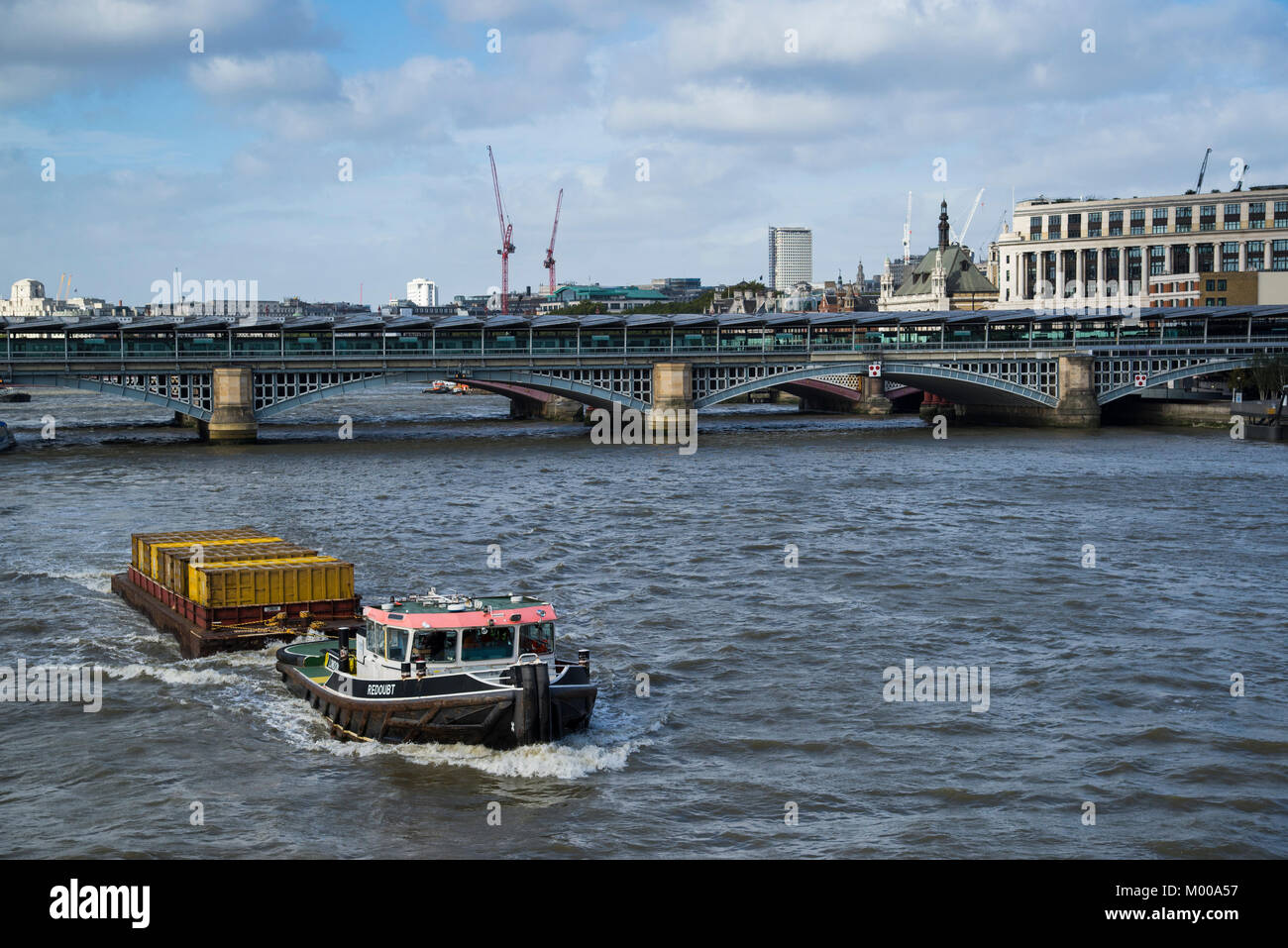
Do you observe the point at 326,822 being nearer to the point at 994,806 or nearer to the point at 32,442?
the point at 994,806

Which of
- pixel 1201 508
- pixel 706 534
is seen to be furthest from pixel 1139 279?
pixel 706 534

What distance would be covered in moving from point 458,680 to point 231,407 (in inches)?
2540

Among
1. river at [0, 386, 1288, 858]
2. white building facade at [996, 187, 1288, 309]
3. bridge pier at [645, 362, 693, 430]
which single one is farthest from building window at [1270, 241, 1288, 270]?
river at [0, 386, 1288, 858]

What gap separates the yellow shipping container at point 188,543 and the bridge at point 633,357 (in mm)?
45438

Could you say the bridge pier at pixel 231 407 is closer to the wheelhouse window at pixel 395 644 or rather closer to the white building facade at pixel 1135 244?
the wheelhouse window at pixel 395 644

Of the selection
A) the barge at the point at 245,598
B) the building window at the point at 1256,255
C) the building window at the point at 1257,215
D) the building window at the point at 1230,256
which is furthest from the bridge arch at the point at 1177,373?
the barge at the point at 245,598

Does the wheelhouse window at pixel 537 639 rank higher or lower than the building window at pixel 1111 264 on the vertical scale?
lower

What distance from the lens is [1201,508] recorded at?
5425cm

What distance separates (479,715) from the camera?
2373 centimetres

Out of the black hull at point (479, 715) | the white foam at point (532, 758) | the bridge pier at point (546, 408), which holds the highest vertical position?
the bridge pier at point (546, 408)

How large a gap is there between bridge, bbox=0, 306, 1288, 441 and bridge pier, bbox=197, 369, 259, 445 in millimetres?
81

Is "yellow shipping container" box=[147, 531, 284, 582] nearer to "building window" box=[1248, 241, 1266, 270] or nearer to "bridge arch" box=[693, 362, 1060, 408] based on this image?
"bridge arch" box=[693, 362, 1060, 408]

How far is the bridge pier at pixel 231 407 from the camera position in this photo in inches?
3310
